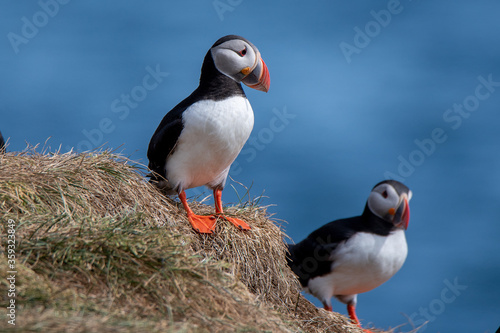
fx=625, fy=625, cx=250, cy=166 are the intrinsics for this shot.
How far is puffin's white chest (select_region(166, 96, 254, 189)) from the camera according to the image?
532 cm

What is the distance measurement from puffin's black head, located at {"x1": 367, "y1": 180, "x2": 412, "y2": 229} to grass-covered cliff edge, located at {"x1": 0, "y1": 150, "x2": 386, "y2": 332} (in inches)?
69.4

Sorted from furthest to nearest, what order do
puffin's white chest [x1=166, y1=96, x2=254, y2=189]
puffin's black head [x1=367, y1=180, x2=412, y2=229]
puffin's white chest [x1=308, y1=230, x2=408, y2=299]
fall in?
puffin's black head [x1=367, y1=180, x2=412, y2=229] → puffin's white chest [x1=308, y1=230, x2=408, y2=299] → puffin's white chest [x1=166, y1=96, x2=254, y2=189]

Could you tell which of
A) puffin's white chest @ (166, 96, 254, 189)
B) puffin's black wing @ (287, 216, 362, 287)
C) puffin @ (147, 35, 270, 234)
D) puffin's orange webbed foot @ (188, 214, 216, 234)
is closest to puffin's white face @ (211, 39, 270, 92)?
puffin @ (147, 35, 270, 234)

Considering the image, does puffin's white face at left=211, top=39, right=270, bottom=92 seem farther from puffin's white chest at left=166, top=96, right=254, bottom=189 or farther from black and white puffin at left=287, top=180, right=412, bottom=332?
black and white puffin at left=287, top=180, right=412, bottom=332

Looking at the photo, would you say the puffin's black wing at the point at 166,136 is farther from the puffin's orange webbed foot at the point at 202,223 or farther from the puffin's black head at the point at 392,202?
the puffin's black head at the point at 392,202

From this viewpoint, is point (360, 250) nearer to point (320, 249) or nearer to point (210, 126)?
point (320, 249)

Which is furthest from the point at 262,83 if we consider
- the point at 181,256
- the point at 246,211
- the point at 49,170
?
the point at 181,256

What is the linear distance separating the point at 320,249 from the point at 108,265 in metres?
3.50

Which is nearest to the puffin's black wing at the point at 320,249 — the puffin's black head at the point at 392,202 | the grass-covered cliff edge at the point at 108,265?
the puffin's black head at the point at 392,202

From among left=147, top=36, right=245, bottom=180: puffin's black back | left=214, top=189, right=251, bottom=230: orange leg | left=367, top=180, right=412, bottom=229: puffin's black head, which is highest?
left=147, top=36, right=245, bottom=180: puffin's black back

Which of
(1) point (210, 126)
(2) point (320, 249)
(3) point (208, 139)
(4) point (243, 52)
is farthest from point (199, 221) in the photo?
(2) point (320, 249)

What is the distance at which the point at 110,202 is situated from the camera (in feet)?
16.8

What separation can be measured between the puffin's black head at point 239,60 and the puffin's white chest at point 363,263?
6.58ft

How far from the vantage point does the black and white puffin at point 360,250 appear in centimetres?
651
